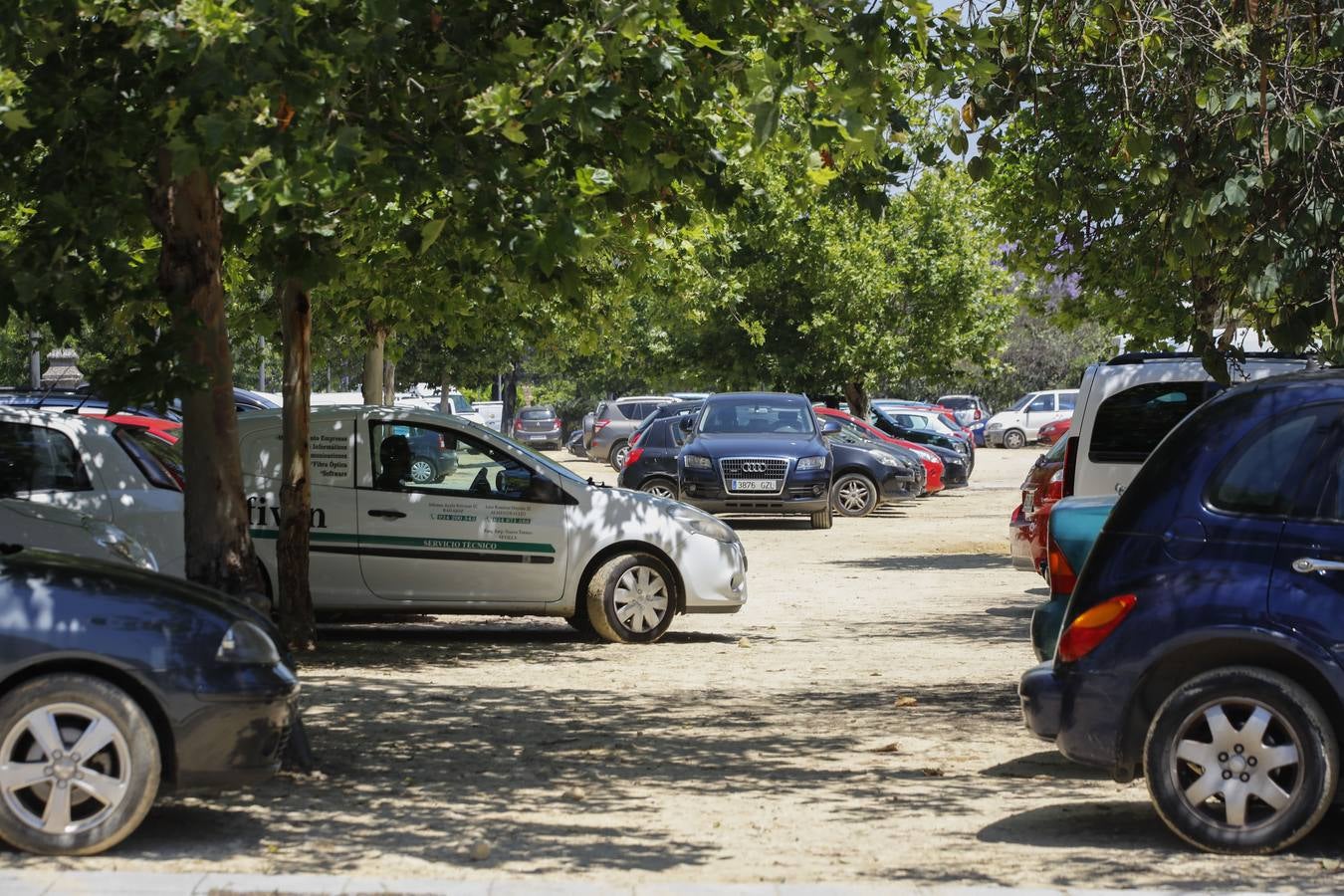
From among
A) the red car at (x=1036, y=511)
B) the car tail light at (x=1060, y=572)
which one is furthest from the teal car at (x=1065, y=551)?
the red car at (x=1036, y=511)

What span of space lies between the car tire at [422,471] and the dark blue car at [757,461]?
12540mm

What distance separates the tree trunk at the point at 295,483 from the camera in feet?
38.7

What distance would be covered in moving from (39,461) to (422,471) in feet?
9.35

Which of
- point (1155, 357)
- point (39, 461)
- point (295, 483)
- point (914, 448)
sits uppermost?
point (1155, 357)

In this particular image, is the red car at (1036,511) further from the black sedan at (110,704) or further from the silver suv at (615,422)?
the silver suv at (615,422)

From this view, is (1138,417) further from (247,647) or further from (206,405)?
(247,647)

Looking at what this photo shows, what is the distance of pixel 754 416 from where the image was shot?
26.0m

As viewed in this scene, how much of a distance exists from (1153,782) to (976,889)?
909 millimetres

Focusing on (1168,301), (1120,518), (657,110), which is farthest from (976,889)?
(1168,301)

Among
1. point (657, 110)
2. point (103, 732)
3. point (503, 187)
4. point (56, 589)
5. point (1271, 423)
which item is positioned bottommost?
point (103, 732)

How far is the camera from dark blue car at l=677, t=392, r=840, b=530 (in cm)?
2502

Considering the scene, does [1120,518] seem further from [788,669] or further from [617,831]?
[788,669]

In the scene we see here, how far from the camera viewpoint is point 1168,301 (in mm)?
20062

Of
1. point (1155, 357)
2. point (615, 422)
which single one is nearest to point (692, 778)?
point (1155, 357)
